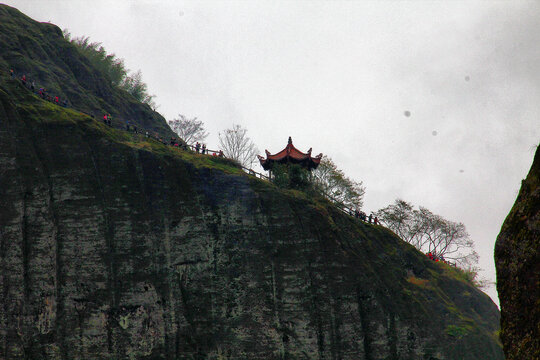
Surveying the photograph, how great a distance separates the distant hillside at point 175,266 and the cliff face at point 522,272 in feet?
97.1

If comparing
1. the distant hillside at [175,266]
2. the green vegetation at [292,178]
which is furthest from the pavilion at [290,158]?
the distant hillside at [175,266]

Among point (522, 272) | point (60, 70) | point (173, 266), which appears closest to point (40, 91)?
point (60, 70)

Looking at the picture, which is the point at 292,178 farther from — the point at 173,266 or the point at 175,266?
the point at 173,266

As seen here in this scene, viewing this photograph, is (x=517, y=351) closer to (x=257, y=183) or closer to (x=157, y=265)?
(x=157, y=265)

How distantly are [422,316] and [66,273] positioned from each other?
83.5 feet

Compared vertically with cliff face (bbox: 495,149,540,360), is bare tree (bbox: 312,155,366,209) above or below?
above

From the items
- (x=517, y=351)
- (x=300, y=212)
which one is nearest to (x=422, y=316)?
(x=300, y=212)

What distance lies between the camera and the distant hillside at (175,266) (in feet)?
109

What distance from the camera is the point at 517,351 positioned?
7.31 m

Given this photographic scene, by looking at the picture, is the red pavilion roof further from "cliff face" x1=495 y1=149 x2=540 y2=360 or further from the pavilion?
"cliff face" x1=495 y1=149 x2=540 y2=360

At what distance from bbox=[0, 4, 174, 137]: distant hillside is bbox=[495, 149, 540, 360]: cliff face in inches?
1519

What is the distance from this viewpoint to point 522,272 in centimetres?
713

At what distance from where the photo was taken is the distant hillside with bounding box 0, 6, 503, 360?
33.3m

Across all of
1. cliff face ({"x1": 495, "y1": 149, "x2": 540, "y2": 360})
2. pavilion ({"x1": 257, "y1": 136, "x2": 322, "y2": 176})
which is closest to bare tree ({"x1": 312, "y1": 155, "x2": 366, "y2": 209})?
pavilion ({"x1": 257, "y1": 136, "x2": 322, "y2": 176})
